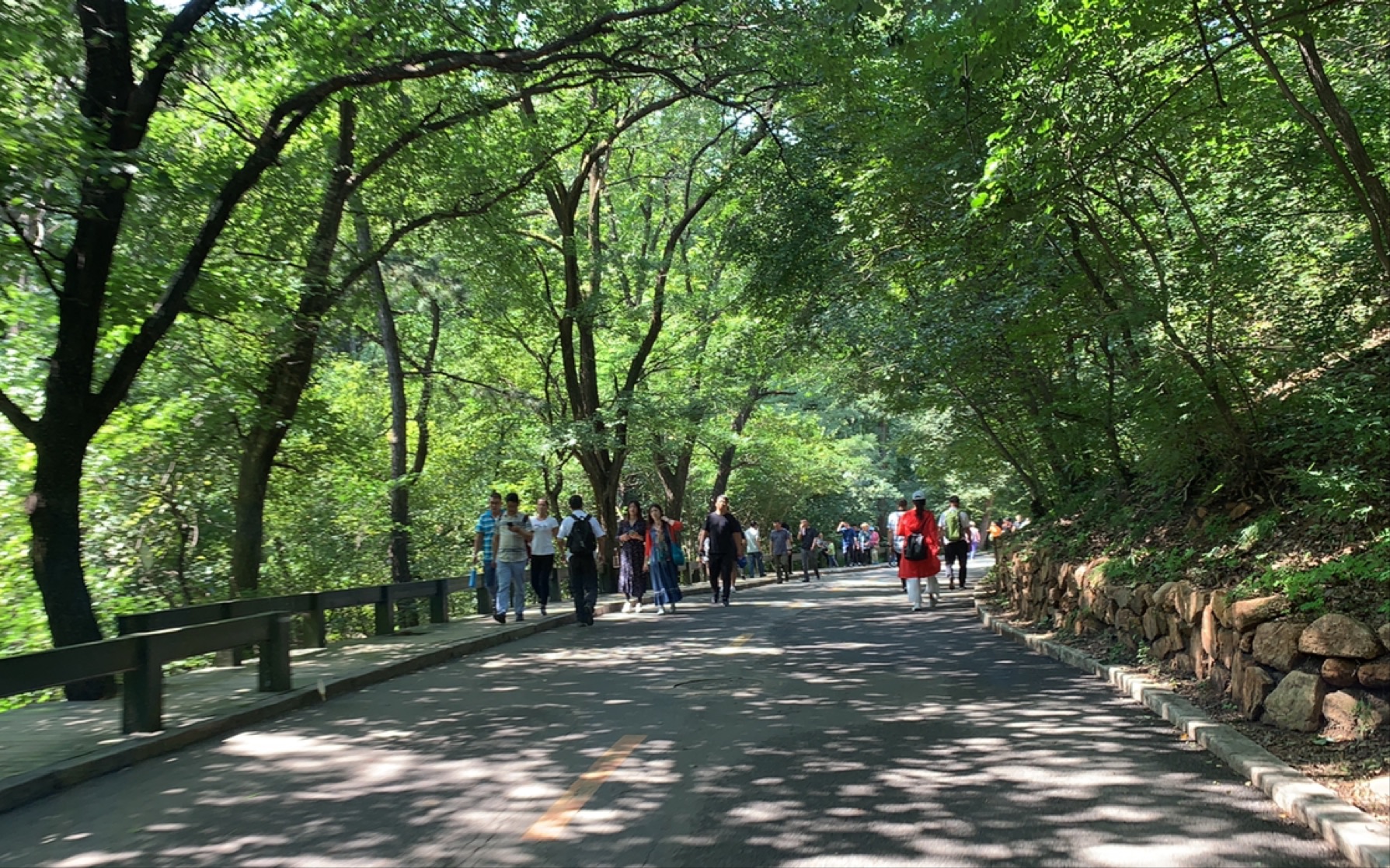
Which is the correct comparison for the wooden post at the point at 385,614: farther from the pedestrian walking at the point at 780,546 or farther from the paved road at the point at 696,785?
the pedestrian walking at the point at 780,546

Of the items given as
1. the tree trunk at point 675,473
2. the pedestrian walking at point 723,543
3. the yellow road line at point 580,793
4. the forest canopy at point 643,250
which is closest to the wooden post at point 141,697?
the forest canopy at point 643,250

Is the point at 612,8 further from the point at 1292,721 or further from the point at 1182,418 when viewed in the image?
the point at 1292,721

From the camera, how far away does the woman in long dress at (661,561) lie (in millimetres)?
18062

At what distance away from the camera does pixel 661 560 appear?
18484 millimetres

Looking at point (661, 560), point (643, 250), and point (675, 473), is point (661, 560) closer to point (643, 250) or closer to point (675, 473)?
point (643, 250)

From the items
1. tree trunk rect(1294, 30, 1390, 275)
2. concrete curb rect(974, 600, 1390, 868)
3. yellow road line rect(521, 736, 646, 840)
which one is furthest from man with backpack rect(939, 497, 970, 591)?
yellow road line rect(521, 736, 646, 840)

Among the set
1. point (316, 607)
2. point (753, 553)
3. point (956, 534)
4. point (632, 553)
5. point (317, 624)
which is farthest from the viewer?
point (753, 553)

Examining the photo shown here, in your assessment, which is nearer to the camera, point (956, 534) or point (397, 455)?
point (397, 455)

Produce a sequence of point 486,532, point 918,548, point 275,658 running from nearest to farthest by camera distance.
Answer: point 275,658, point 918,548, point 486,532

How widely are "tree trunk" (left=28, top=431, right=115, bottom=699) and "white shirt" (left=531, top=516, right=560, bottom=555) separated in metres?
6.81

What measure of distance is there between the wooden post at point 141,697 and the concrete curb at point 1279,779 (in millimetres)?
7233

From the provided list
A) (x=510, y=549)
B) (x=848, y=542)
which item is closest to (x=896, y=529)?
(x=510, y=549)

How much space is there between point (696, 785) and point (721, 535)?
46.1 ft

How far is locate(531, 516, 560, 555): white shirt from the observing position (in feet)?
50.8
